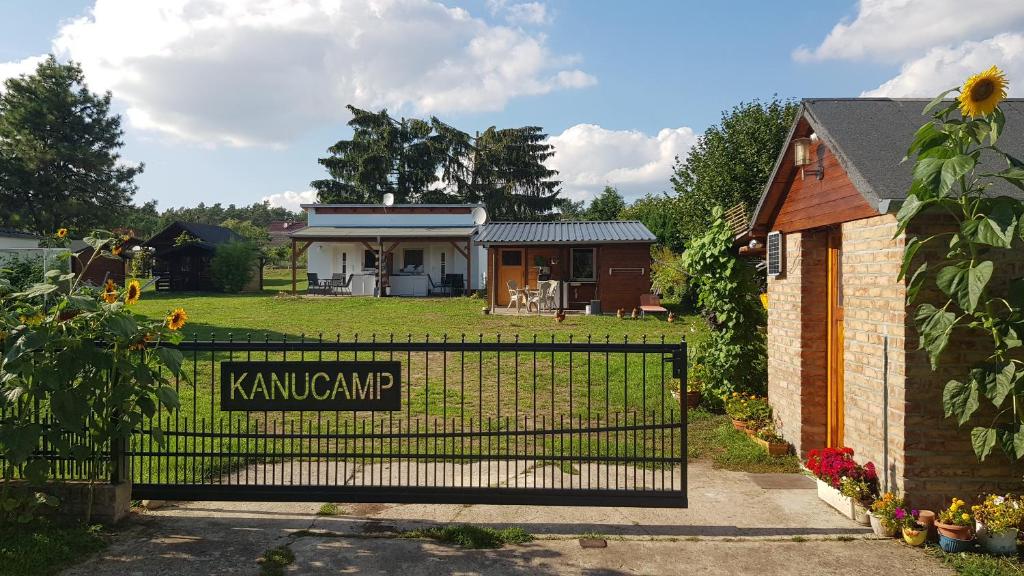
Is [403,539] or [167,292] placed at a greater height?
Answer: [167,292]

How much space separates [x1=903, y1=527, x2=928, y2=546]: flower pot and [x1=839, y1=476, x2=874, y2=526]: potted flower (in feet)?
1.18

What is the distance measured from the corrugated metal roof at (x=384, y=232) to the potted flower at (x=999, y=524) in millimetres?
23951

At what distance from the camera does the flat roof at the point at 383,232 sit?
1068 inches

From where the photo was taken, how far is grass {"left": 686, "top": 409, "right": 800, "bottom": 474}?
6.08 metres

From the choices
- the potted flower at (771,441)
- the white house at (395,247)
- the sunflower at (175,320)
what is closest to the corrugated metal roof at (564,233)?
the white house at (395,247)

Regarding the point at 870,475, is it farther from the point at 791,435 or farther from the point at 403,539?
the point at 403,539

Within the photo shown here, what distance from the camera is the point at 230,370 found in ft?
15.7

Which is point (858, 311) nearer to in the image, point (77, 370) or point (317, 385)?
point (317, 385)

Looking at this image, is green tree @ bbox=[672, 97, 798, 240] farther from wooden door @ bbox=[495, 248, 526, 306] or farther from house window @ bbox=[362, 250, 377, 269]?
house window @ bbox=[362, 250, 377, 269]

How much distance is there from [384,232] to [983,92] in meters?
26.3

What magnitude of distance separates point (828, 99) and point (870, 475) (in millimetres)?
3256

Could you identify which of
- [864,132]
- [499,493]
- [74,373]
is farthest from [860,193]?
[74,373]

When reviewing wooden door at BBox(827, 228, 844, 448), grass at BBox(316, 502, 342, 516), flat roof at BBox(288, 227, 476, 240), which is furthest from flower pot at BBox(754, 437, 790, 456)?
flat roof at BBox(288, 227, 476, 240)

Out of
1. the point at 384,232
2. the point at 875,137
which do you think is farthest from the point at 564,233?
the point at 875,137
